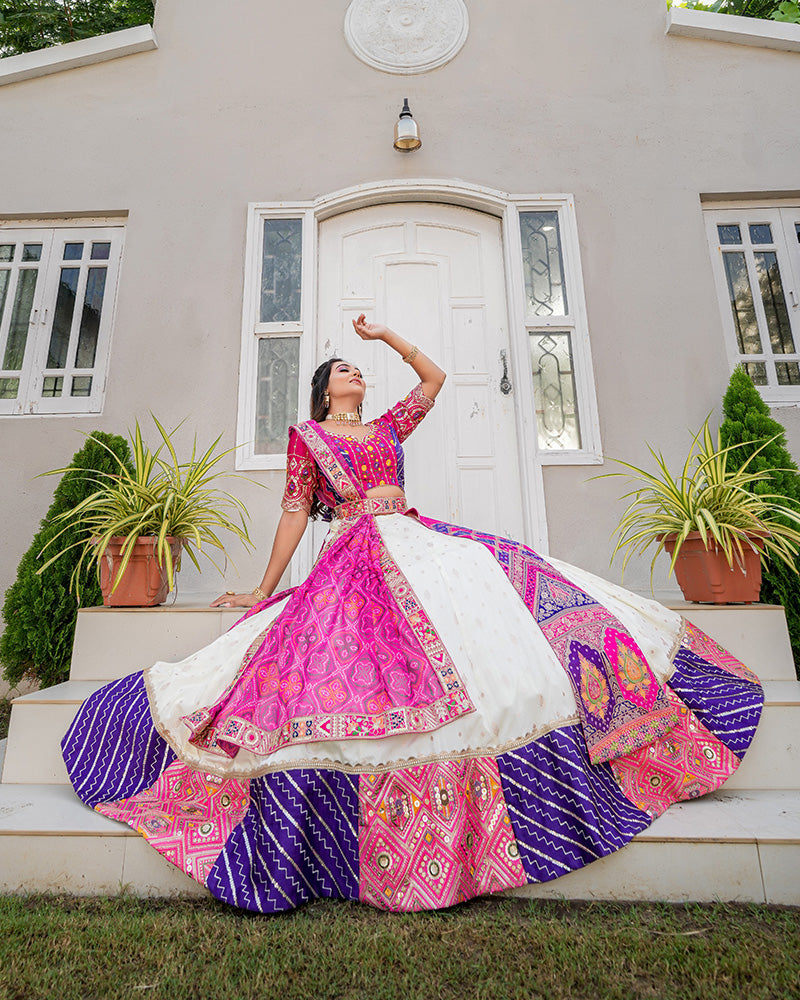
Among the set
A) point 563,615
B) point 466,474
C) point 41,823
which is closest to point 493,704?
point 563,615

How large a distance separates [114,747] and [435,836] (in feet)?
3.12

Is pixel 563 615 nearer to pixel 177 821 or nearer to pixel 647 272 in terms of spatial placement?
pixel 177 821

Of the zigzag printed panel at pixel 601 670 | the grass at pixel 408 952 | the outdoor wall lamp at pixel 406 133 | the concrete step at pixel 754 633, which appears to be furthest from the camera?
the outdoor wall lamp at pixel 406 133

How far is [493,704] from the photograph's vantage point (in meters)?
1.44

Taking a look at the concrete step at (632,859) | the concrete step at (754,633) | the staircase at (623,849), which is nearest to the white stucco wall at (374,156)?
the concrete step at (754,633)

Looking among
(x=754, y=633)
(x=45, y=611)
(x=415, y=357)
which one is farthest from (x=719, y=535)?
(x=45, y=611)

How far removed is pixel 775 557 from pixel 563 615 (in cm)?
142

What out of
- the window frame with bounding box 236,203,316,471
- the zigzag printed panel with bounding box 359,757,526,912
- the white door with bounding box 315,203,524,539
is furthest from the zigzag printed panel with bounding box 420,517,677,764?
the window frame with bounding box 236,203,316,471

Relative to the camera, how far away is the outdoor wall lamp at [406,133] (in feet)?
11.4

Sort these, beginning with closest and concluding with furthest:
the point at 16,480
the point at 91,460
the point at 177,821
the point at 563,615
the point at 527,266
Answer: the point at 177,821 < the point at 563,615 < the point at 91,460 < the point at 16,480 < the point at 527,266

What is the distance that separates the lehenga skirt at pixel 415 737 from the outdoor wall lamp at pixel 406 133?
2803 millimetres

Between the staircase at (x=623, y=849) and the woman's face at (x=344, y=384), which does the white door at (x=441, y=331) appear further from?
the staircase at (x=623, y=849)

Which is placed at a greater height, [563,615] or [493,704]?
[563,615]

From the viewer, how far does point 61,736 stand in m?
1.83
